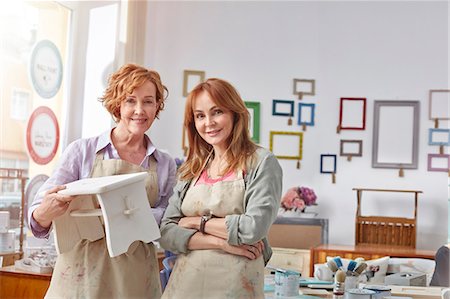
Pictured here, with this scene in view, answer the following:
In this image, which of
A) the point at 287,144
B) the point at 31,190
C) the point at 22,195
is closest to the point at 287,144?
the point at 287,144

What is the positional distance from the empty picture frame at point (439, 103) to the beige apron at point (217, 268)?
4506 mm

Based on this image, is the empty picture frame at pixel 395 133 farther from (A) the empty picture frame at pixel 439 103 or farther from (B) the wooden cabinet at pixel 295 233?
(B) the wooden cabinet at pixel 295 233

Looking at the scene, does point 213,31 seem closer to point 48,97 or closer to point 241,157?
point 48,97

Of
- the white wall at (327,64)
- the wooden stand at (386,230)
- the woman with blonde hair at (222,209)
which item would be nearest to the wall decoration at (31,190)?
the white wall at (327,64)

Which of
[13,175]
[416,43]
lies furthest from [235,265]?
[416,43]

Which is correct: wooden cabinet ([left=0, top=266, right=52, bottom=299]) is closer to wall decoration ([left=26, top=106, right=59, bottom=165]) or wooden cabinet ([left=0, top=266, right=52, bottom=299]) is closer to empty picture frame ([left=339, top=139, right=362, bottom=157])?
wall decoration ([left=26, top=106, right=59, bottom=165])

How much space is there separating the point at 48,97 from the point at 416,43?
11.6 ft

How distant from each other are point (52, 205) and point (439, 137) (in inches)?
191

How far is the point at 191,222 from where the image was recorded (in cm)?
217

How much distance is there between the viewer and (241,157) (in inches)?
86.0

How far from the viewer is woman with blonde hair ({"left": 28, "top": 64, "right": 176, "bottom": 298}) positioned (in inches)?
88.1

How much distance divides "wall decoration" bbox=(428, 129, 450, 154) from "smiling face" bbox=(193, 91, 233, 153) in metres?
4.43

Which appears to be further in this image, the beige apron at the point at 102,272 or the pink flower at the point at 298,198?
the pink flower at the point at 298,198

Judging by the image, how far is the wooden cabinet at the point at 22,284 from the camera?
3562 millimetres
